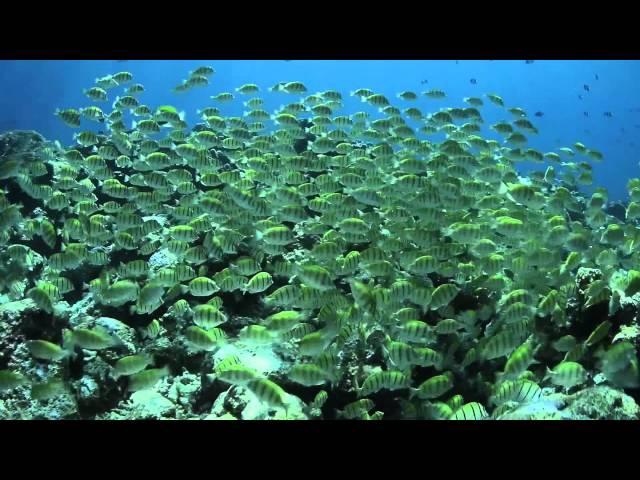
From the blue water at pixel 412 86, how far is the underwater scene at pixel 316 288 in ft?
199

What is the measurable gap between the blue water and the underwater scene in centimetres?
6051

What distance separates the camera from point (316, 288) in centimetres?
511

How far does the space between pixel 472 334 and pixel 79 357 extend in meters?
4.45

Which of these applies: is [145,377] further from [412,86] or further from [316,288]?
[412,86]

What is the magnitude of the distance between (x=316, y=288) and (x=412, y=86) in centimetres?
12695

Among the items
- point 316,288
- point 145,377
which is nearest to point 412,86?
point 316,288

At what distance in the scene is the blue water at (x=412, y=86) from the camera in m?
74.9

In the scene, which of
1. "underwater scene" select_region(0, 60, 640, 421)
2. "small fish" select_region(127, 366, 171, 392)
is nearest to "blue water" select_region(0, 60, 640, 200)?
"underwater scene" select_region(0, 60, 640, 421)

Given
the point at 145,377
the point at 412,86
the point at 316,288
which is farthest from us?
the point at 412,86

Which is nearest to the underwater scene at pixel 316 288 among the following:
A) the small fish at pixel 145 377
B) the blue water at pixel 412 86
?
the small fish at pixel 145 377

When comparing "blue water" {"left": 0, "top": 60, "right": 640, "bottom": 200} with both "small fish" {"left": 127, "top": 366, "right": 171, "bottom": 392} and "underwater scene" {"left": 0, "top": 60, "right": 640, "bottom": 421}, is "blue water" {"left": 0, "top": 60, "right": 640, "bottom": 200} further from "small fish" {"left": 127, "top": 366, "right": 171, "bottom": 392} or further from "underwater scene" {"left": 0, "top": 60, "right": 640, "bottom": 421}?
"small fish" {"left": 127, "top": 366, "right": 171, "bottom": 392}

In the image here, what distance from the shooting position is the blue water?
74938 mm

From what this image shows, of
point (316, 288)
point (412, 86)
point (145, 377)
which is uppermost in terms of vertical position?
point (412, 86)
